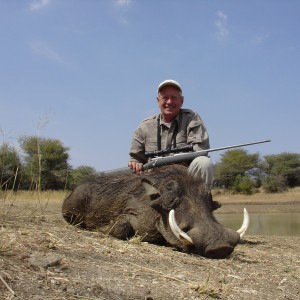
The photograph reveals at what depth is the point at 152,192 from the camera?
439 cm

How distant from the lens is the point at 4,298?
2.02 metres

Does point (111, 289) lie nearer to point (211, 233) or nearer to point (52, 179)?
point (211, 233)

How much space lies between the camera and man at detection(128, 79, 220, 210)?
213 inches

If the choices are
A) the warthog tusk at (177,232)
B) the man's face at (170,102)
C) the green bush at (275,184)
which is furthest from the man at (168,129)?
the green bush at (275,184)

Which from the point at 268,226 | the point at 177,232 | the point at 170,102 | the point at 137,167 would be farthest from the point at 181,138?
the point at 268,226

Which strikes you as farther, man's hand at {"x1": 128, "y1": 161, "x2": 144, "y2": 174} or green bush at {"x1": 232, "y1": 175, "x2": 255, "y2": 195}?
green bush at {"x1": 232, "y1": 175, "x2": 255, "y2": 195}

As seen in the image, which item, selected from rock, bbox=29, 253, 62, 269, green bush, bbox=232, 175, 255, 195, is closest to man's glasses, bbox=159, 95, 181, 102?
rock, bbox=29, 253, 62, 269

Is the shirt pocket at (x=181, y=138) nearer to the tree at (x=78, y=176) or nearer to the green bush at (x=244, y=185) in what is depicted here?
the tree at (x=78, y=176)

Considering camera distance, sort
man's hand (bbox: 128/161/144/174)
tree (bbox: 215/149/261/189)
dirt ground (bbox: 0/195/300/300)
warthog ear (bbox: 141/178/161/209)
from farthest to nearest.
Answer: tree (bbox: 215/149/261/189) → man's hand (bbox: 128/161/144/174) → warthog ear (bbox: 141/178/161/209) → dirt ground (bbox: 0/195/300/300)

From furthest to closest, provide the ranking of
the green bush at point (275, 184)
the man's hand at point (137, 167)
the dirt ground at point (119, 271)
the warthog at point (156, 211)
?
Result: 1. the green bush at point (275, 184)
2. the man's hand at point (137, 167)
3. the warthog at point (156, 211)
4. the dirt ground at point (119, 271)

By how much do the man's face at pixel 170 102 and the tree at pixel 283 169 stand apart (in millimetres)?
26885

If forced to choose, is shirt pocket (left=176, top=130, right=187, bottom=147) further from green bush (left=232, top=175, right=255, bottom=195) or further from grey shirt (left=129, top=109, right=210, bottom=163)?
green bush (left=232, top=175, right=255, bottom=195)

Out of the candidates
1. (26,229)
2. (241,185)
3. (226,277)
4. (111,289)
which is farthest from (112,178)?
(241,185)

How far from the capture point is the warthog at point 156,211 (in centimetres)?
372
